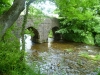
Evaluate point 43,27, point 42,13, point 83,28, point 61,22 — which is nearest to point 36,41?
point 43,27

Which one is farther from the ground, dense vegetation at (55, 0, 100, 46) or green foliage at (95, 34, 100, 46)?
dense vegetation at (55, 0, 100, 46)

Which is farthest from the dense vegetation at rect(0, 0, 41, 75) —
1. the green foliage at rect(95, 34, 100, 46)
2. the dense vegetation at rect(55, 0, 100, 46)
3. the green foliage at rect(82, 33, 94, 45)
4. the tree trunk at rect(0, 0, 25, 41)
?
the green foliage at rect(82, 33, 94, 45)

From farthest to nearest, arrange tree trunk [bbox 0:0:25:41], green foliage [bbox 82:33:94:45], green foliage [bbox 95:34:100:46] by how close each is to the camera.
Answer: green foliage [bbox 82:33:94:45] → green foliage [bbox 95:34:100:46] → tree trunk [bbox 0:0:25:41]

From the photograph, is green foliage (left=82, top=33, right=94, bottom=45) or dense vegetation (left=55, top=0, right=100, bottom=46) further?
green foliage (left=82, top=33, right=94, bottom=45)

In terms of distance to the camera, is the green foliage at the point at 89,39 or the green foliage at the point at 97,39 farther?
the green foliage at the point at 89,39

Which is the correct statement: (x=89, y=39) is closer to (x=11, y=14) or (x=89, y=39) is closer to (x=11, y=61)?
(x=11, y=61)

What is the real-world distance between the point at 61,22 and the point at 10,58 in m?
17.7

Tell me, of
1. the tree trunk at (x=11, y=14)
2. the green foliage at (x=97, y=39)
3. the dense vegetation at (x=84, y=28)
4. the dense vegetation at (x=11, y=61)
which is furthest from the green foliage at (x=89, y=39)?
the tree trunk at (x=11, y=14)

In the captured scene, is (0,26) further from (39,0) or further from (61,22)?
(61,22)

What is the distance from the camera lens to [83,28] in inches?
880

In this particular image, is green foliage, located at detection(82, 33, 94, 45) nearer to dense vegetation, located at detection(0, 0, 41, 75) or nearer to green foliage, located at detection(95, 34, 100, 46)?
green foliage, located at detection(95, 34, 100, 46)

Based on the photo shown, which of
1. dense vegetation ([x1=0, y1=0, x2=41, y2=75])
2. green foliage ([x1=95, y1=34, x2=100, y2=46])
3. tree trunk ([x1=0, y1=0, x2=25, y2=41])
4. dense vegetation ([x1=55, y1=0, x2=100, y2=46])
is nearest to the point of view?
tree trunk ([x1=0, y1=0, x2=25, y2=41])

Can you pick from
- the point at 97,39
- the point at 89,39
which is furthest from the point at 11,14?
the point at 89,39

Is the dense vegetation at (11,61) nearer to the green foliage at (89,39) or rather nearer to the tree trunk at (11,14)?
the tree trunk at (11,14)
